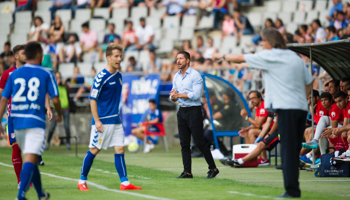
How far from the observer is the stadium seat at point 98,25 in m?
24.6

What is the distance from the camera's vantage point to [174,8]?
23.9 metres

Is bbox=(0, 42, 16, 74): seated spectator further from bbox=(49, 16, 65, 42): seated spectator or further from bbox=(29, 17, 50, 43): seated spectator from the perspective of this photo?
bbox=(49, 16, 65, 42): seated spectator

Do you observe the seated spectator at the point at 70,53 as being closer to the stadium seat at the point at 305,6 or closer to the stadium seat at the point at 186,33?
the stadium seat at the point at 186,33

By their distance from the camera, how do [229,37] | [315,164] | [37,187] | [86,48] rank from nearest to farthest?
[37,187]
[315,164]
[229,37]
[86,48]

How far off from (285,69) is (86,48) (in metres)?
17.4

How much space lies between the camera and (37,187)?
6301 millimetres

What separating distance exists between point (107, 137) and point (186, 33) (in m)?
15.7

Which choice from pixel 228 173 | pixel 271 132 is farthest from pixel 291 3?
pixel 228 173

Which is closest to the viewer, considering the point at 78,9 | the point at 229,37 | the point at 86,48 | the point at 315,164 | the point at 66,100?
the point at 315,164

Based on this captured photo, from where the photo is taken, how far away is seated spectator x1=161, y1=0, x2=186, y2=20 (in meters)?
23.8

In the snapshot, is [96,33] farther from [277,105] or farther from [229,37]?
[277,105]

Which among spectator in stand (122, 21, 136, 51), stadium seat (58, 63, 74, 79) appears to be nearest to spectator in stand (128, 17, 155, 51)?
spectator in stand (122, 21, 136, 51)

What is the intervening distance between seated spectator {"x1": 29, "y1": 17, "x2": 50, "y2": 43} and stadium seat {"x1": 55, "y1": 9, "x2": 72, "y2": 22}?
4.77 ft

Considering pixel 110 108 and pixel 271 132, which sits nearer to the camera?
pixel 110 108
